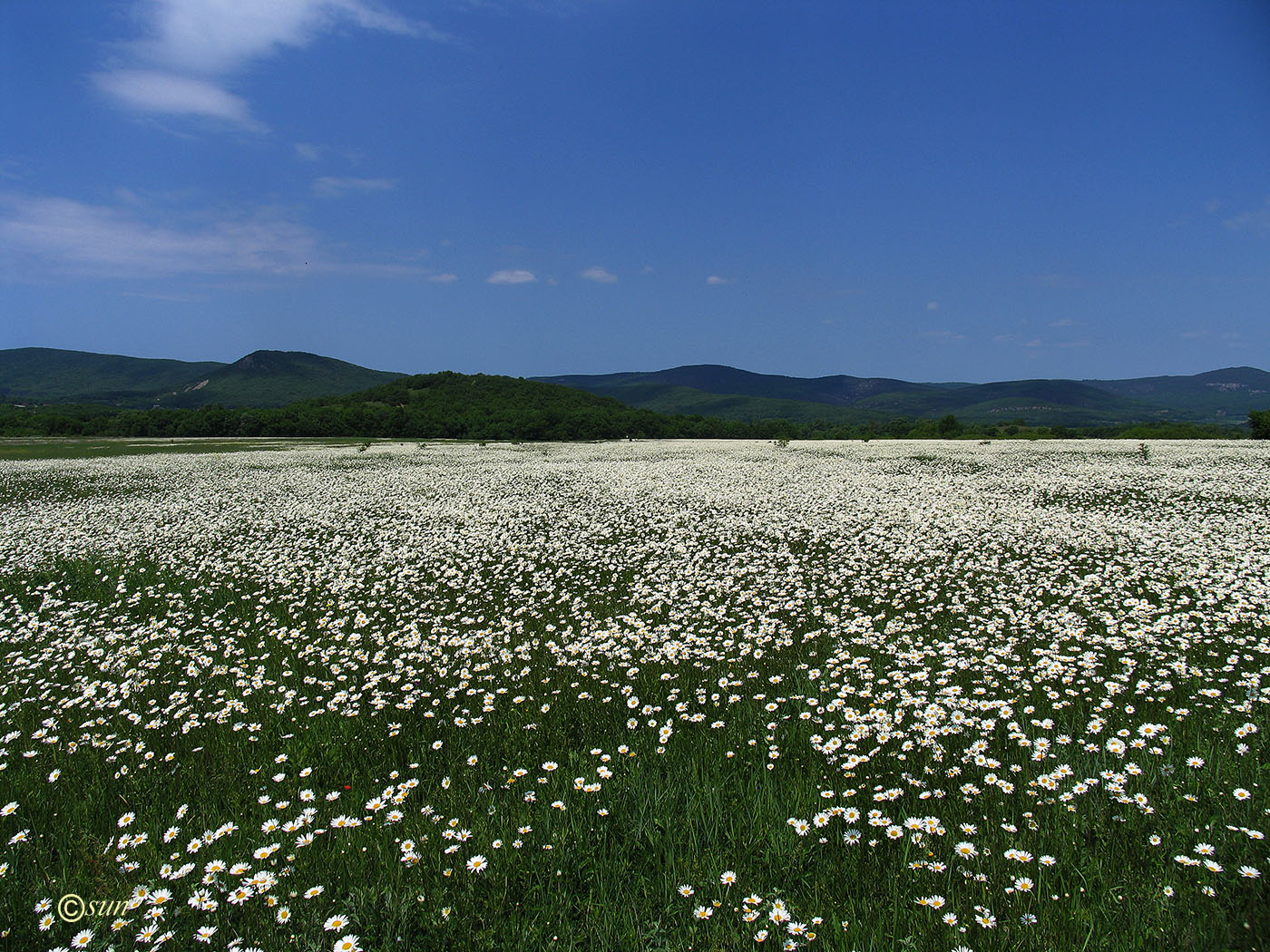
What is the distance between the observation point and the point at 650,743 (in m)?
5.19

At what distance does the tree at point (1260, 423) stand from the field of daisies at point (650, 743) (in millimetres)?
38088

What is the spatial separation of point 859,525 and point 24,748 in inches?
503

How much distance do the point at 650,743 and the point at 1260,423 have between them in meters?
52.6

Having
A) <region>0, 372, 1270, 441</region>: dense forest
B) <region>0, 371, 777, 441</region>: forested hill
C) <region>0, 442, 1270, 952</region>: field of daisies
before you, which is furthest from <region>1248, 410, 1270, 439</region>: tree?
<region>0, 371, 777, 441</region>: forested hill

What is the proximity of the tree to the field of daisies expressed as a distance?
125 feet

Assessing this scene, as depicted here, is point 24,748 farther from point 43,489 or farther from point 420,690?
point 43,489

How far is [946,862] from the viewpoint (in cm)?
349

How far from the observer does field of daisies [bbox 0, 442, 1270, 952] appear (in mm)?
3215

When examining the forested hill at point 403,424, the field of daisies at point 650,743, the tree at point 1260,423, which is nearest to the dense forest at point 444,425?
the forested hill at point 403,424

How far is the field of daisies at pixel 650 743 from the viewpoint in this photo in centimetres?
321

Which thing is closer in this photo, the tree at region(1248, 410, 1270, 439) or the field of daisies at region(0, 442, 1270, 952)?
the field of daisies at region(0, 442, 1270, 952)

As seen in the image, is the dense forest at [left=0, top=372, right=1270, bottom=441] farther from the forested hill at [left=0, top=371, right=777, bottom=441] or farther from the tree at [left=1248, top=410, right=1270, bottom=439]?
the tree at [left=1248, top=410, right=1270, bottom=439]

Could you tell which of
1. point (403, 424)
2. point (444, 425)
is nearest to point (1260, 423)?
point (444, 425)

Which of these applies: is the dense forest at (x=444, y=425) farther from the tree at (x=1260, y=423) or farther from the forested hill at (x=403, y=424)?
the tree at (x=1260, y=423)
